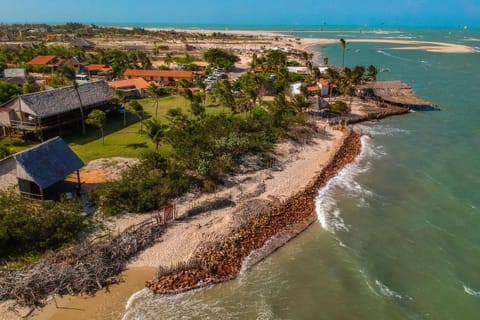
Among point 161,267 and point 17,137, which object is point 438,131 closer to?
point 161,267

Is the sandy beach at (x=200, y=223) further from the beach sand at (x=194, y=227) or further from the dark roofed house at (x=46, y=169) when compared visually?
the dark roofed house at (x=46, y=169)

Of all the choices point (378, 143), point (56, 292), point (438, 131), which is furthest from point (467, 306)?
point (438, 131)

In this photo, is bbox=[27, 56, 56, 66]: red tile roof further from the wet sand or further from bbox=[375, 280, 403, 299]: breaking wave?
bbox=[375, 280, 403, 299]: breaking wave

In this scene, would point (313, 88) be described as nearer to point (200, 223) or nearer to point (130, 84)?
point (130, 84)

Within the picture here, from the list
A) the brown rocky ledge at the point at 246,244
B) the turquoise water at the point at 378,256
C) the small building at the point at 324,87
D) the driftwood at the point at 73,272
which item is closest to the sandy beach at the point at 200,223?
the driftwood at the point at 73,272

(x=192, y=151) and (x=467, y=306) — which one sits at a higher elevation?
(x=192, y=151)

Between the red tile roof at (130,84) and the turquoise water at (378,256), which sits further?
the red tile roof at (130,84)
